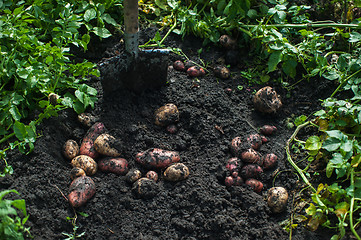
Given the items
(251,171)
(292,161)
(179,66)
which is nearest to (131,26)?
(179,66)

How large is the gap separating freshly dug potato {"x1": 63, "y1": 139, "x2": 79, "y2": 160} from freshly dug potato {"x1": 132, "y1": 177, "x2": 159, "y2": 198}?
1.57 feet

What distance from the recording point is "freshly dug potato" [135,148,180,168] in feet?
8.38

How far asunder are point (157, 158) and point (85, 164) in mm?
480

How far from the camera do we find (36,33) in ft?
9.87

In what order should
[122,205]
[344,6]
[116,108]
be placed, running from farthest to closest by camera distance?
[344,6] < [116,108] < [122,205]

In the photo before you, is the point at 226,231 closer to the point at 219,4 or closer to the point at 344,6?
the point at 219,4

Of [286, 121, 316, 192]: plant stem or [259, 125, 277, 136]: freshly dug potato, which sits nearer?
[286, 121, 316, 192]: plant stem

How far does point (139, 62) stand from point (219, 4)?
102 cm

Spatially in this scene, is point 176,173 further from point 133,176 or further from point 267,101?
point 267,101

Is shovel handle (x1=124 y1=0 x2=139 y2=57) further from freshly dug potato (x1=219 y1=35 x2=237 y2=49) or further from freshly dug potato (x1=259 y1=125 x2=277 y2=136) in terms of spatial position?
freshly dug potato (x1=259 y1=125 x2=277 y2=136)

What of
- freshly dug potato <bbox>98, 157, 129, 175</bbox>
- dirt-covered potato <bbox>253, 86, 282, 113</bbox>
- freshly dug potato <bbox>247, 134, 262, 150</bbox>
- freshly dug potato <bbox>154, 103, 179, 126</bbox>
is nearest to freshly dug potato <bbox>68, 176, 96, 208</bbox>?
freshly dug potato <bbox>98, 157, 129, 175</bbox>

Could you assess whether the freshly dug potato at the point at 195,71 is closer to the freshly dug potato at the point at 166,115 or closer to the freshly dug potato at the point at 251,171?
the freshly dug potato at the point at 166,115

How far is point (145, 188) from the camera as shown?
7.92 feet

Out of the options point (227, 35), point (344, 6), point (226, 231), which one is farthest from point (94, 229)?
point (344, 6)
